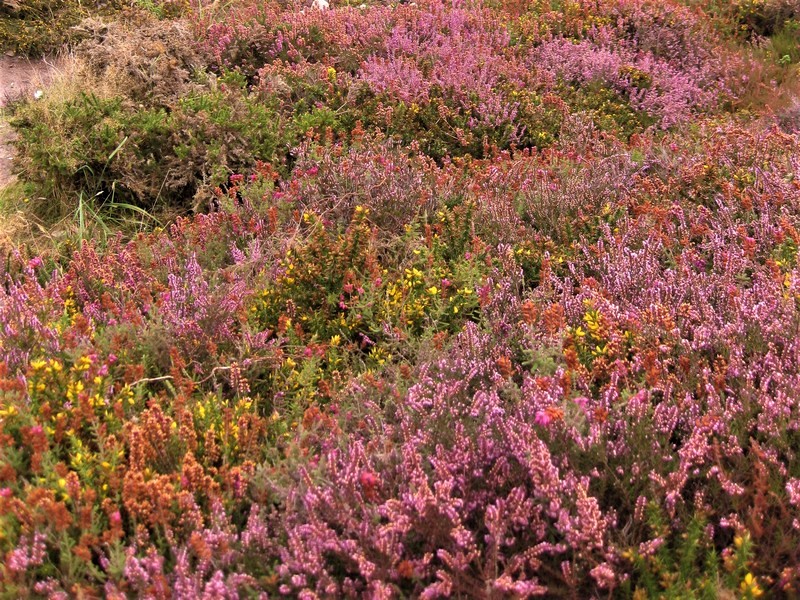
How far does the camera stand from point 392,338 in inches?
125

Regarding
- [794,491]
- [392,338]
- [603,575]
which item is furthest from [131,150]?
[794,491]

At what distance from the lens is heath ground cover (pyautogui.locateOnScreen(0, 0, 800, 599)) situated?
1.94m

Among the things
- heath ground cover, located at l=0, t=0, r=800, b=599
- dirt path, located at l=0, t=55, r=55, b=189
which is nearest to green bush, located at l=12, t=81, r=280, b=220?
heath ground cover, located at l=0, t=0, r=800, b=599

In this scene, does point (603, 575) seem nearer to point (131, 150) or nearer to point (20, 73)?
point (131, 150)

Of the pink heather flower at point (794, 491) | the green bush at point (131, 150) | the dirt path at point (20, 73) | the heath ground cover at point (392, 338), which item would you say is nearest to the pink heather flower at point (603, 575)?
the heath ground cover at point (392, 338)

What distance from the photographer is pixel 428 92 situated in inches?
226

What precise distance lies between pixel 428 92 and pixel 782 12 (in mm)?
4976

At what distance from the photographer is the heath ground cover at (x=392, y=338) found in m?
1.94

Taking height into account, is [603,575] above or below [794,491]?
below

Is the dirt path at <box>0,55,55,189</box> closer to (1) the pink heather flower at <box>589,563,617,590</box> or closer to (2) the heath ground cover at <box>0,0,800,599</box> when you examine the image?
(2) the heath ground cover at <box>0,0,800,599</box>

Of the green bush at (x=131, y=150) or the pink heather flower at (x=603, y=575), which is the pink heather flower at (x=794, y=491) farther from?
the green bush at (x=131, y=150)

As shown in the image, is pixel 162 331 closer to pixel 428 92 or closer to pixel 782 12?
pixel 428 92

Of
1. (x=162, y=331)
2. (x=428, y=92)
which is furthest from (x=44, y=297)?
(x=428, y=92)

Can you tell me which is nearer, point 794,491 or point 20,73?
point 794,491
